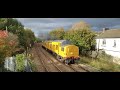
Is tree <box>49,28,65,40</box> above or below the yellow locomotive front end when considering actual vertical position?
above

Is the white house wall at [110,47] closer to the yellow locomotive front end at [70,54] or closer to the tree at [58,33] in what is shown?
the tree at [58,33]

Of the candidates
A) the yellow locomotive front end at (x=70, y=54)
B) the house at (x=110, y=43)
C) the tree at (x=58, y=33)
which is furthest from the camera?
the house at (x=110, y=43)

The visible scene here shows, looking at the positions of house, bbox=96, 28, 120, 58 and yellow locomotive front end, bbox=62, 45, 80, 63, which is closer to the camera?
yellow locomotive front end, bbox=62, 45, 80, 63

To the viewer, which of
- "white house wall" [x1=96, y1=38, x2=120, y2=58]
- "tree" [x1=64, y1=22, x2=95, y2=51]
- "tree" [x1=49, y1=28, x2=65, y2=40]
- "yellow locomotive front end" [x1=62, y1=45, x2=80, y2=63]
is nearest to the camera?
"yellow locomotive front end" [x1=62, y1=45, x2=80, y2=63]

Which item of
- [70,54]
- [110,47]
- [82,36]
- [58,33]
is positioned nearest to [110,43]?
[110,47]

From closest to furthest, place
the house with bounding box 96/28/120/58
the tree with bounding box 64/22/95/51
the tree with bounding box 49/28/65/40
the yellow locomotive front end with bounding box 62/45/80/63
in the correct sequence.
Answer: the yellow locomotive front end with bounding box 62/45/80/63, the tree with bounding box 49/28/65/40, the tree with bounding box 64/22/95/51, the house with bounding box 96/28/120/58

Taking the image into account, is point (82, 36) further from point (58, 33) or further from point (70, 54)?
point (70, 54)

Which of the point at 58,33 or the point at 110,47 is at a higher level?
the point at 58,33

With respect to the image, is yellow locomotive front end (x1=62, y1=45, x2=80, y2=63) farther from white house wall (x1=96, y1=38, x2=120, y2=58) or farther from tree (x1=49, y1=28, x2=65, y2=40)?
white house wall (x1=96, y1=38, x2=120, y2=58)

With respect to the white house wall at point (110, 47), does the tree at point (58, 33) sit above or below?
above

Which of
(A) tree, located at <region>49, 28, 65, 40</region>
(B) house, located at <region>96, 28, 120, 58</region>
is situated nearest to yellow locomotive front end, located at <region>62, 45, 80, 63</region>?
(A) tree, located at <region>49, 28, 65, 40</region>

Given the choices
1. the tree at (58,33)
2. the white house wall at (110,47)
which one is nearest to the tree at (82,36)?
the tree at (58,33)

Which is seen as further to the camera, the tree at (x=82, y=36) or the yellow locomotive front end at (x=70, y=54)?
the tree at (x=82, y=36)
